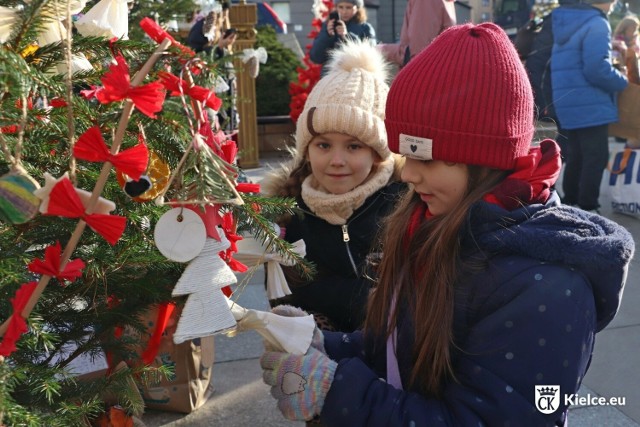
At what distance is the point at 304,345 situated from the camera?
1877mm

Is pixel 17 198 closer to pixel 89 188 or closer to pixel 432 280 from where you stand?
pixel 89 188

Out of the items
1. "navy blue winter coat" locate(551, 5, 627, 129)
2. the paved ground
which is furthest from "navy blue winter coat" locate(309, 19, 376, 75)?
the paved ground

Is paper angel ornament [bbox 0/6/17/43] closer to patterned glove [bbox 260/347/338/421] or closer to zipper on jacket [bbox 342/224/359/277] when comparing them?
patterned glove [bbox 260/347/338/421]

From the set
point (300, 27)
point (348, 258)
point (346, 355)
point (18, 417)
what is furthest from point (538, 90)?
point (300, 27)

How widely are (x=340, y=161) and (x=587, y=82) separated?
4.11 meters

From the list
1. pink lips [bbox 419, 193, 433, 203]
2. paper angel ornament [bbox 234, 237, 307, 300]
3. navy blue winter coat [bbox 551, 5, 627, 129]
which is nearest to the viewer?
pink lips [bbox 419, 193, 433, 203]

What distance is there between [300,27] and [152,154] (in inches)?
956

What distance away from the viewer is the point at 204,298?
1.42 m

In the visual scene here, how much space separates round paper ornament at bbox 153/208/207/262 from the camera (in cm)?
134

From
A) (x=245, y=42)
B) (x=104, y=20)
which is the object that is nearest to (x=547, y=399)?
(x=104, y=20)

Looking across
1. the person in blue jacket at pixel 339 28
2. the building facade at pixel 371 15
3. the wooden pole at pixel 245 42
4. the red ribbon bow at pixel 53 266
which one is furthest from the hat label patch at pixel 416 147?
the building facade at pixel 371 15

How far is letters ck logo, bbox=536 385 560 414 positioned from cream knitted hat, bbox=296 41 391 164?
155 centimetres

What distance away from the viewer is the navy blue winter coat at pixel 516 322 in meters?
1.59

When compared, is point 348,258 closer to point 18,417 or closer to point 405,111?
point 405,111
